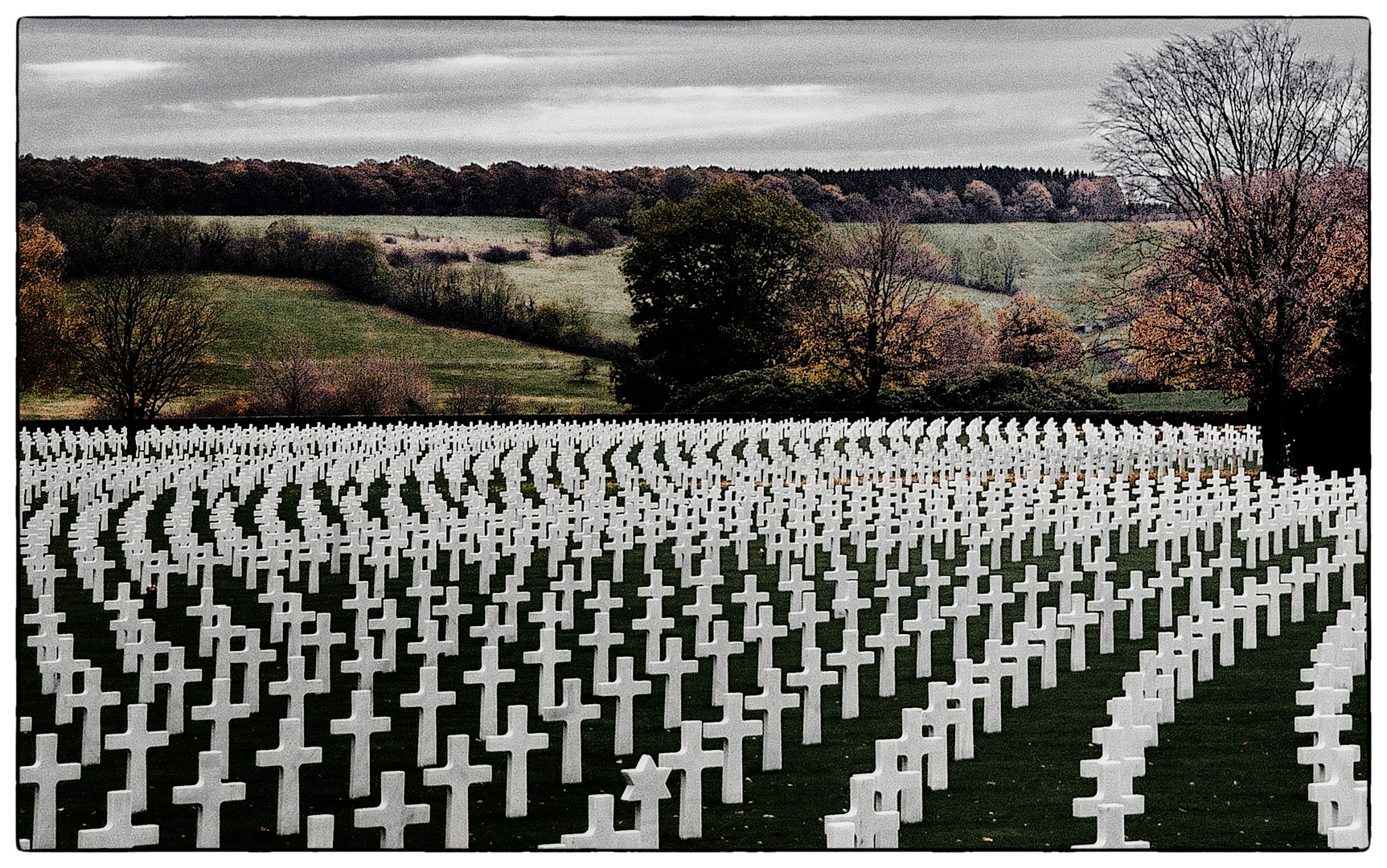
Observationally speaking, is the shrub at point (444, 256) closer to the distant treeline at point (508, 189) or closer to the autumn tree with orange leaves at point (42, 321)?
the distant treeline at point (508, 189)

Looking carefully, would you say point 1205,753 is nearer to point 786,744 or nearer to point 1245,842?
point 1245,842

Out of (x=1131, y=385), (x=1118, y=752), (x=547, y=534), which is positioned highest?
(x=1131, y=385)

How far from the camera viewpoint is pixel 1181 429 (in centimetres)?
1495

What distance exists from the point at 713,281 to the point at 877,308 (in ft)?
7.95

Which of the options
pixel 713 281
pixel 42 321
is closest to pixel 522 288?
pixel 713 281

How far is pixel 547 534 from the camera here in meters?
10.4

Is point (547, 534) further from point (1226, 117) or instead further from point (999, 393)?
point (999, 393)

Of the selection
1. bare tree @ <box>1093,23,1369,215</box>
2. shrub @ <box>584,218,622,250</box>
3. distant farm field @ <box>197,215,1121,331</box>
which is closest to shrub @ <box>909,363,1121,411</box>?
distant farm field @ <box>197,215,1121,331</box>

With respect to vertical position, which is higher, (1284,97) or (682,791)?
(1284,97)

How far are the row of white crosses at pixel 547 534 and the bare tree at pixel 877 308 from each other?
2.80m

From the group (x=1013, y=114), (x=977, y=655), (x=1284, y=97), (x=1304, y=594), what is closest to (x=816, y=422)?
(x=1013, y=114)

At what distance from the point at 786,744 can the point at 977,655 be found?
5.79 ft

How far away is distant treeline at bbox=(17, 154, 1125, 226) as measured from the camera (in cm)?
1017

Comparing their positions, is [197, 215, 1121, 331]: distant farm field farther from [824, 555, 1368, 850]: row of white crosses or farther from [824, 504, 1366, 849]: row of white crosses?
[824, 555, 1368, 850]: row of white crosses
